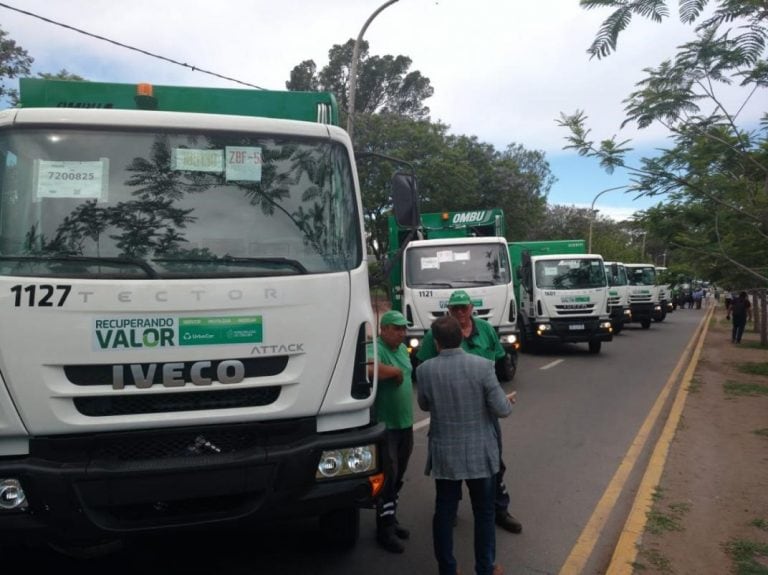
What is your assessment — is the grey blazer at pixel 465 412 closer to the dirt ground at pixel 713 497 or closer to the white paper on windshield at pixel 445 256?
the dirt ground at pixel 713 497

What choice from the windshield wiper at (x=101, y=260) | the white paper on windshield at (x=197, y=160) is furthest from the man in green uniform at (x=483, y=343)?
the windshield wiper at (x=101, y=260)

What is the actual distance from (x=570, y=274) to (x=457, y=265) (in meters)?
5.49

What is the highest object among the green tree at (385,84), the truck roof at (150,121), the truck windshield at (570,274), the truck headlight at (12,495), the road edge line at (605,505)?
the green tree at (385,84)

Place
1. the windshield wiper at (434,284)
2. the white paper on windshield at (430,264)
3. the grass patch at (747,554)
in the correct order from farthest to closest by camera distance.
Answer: the white paper on windshield at (430,264)
the windshield wiper at (434,284)
the grass patch at (747,554)

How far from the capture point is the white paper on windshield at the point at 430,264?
36.8 ft

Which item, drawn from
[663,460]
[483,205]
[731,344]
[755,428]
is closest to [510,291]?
[755,428]

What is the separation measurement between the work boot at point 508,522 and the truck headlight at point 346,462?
1703 millimetres

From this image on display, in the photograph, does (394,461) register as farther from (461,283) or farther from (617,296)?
(617,296)

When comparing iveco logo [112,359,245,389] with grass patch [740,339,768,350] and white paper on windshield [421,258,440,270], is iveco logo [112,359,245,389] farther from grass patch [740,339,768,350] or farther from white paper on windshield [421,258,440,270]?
grass patch [740,339,768,350]

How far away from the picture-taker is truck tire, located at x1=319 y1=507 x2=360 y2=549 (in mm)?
4203

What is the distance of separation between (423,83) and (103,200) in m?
46.7

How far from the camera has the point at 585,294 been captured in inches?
602

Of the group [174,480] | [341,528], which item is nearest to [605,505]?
[341,528]

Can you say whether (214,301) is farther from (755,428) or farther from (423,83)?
(423,83)
